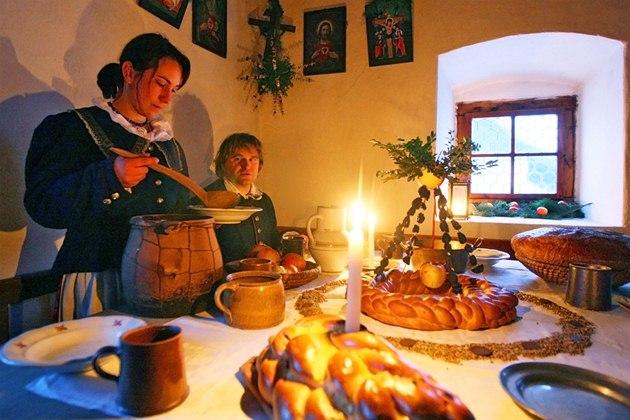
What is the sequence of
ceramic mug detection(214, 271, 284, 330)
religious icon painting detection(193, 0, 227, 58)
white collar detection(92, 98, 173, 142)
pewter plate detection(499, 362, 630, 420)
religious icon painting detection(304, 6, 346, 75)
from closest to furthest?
1. pewter plate detection(499, 362, 630, 420)
2. ceramic mug detection(214, 271, 284, 330)
3. white collar detection(92, 98, 173, 142)
4. religious icon painting detection(193, 0, 227, 58)
5. religious icon painting detection(304, 6, 346, 75)

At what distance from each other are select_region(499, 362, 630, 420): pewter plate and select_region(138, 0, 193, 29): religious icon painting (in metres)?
2.08

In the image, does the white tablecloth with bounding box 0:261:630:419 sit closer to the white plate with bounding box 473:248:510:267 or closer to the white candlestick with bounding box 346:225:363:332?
the white candlestick with bounding box 346:225:363:332

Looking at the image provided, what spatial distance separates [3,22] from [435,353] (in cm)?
164

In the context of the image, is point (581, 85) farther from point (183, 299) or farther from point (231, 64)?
point (183, 299)

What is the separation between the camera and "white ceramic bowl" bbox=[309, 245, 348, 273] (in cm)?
135

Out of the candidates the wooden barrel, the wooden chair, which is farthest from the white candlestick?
the wooden chair

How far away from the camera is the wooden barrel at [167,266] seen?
0.82 metres

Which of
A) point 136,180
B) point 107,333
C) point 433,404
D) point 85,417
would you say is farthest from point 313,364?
point 136,180

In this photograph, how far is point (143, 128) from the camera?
1.28 meters

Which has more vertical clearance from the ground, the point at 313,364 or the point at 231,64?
the point at 231,64

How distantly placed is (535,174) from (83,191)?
3125 mm

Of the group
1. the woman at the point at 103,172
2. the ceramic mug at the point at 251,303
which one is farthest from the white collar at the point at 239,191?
the ceramic mug at the point at 251,303

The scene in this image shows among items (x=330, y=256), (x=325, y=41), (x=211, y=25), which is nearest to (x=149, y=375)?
(x=330, y=256)

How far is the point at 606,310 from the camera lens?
987mm
